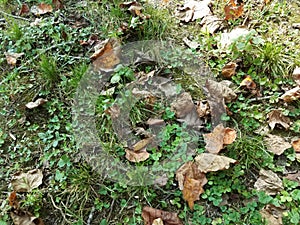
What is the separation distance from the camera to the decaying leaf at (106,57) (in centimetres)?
232

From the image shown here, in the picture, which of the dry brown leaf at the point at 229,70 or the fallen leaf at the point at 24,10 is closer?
the dry brown leaf at the point at 229,70

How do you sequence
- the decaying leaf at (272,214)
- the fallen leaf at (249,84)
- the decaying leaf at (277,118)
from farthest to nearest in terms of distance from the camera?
the fallen leaf at (249,84), the decaying leaf at (277,118), the decaying leaf at (272,214)

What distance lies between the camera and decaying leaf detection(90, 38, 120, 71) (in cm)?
A: 232

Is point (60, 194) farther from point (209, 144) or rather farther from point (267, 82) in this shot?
point (267, 82)

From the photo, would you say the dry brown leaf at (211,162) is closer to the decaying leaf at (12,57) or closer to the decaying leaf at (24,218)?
the decaying leaf at (24,218)

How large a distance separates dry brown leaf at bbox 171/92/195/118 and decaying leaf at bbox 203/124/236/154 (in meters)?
0.20

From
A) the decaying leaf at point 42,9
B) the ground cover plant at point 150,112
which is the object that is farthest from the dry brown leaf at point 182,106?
the decaying leaf at point 42,9

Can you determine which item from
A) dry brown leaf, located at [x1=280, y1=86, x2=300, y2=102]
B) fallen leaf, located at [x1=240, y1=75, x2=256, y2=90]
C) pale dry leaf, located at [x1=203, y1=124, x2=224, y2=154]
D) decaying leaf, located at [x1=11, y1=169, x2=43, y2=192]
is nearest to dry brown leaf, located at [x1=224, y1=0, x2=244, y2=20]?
fallen leaf, located at [x1=240, y1=75, x2=256, y2=90]

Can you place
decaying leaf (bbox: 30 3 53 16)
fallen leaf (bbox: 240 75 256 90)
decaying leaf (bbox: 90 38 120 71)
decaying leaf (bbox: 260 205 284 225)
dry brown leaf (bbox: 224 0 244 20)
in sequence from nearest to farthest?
decaying leaf (bbox: 260 205 284 225) < fallen leaf (bbox: 240 75 256 90) < decaying leaf (bbox: 90 38 120 71) < dry brown leaf (bbox: 224 0 244 20) < decaying leaf (bbox: 30 3 53 16)

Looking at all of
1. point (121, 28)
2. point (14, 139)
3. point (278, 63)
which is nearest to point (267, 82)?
point (278, 63)

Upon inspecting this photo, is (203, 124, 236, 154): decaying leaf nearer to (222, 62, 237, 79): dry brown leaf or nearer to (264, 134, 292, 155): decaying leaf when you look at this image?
(264, 134, 292, 155): decaying leaf

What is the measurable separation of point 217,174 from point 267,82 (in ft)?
2.34

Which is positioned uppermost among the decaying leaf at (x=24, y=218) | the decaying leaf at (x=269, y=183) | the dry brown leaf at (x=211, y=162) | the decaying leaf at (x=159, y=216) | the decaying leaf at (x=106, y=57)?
the decaying leaf at (x=106, y=57)

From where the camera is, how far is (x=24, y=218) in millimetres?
1762
